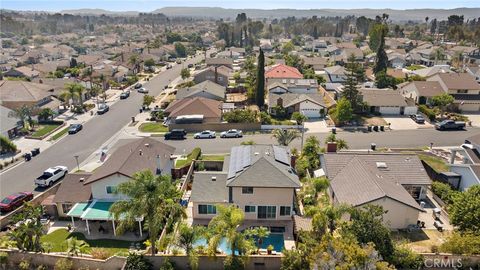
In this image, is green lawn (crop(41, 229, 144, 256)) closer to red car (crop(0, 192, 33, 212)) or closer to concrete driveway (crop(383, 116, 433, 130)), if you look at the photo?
red car (crop(0, 192, 33, 212))

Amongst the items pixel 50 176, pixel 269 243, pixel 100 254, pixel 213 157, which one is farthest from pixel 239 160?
pixel 50 176

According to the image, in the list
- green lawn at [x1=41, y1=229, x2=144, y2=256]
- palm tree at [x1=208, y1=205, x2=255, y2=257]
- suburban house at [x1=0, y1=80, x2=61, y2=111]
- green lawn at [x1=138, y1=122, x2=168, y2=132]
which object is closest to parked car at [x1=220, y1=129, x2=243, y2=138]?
green lawn at [x1=138, y1=122, x2=168, y2=132]

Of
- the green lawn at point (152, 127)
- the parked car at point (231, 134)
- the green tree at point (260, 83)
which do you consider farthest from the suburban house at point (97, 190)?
the green tree at point (260, 83)

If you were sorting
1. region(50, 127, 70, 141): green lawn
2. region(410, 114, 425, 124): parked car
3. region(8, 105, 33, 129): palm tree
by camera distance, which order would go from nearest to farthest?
1. region(50, 127, 70, 141): green lawn
2. region(8, 105, 33, 129): palm tree
3. region(410, 114, 425, 124): parked car

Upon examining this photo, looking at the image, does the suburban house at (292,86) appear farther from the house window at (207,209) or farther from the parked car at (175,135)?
the house window at (207,209)

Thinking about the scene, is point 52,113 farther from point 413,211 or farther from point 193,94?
point 413,211
